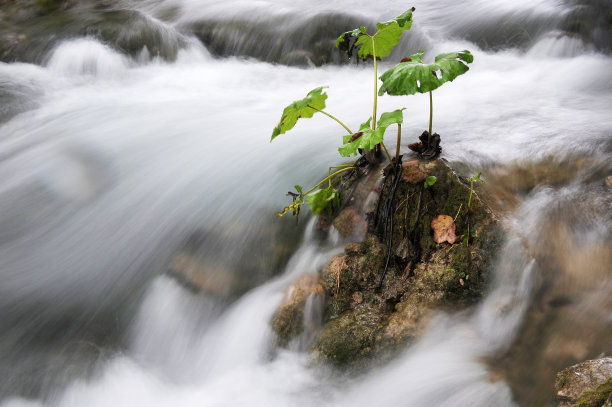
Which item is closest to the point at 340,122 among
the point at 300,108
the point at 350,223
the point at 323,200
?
the point at 300,108

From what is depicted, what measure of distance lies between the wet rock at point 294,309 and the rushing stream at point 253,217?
0.26ft

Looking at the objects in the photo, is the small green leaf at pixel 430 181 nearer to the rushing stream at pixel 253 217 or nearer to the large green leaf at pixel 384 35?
the rushing stream at pixel 253 217

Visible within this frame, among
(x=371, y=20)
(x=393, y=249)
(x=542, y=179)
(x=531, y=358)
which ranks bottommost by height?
(x=531, y=358)

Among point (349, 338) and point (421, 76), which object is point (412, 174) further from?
point (349, 338)

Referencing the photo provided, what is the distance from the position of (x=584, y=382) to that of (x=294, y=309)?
4.81ft

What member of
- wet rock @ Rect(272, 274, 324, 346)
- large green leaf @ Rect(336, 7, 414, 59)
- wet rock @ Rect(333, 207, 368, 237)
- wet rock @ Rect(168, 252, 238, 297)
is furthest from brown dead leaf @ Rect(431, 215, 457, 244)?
wet rock @ Rect(168, 252, 238, 297)

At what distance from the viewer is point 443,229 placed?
8.53 feet

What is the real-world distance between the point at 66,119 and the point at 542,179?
4958 millimetres

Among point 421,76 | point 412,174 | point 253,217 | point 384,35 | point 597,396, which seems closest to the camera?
point 597,396

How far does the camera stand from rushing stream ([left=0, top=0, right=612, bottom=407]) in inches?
92.1

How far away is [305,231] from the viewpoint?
3109 mm

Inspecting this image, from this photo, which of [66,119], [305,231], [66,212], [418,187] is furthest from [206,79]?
[418,187]

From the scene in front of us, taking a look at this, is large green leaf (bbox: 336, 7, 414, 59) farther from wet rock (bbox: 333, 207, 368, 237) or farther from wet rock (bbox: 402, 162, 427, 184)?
wet rock (bbox: 333, 207, 368, 237)

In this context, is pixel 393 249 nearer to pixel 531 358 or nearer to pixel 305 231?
pixel 305 231
